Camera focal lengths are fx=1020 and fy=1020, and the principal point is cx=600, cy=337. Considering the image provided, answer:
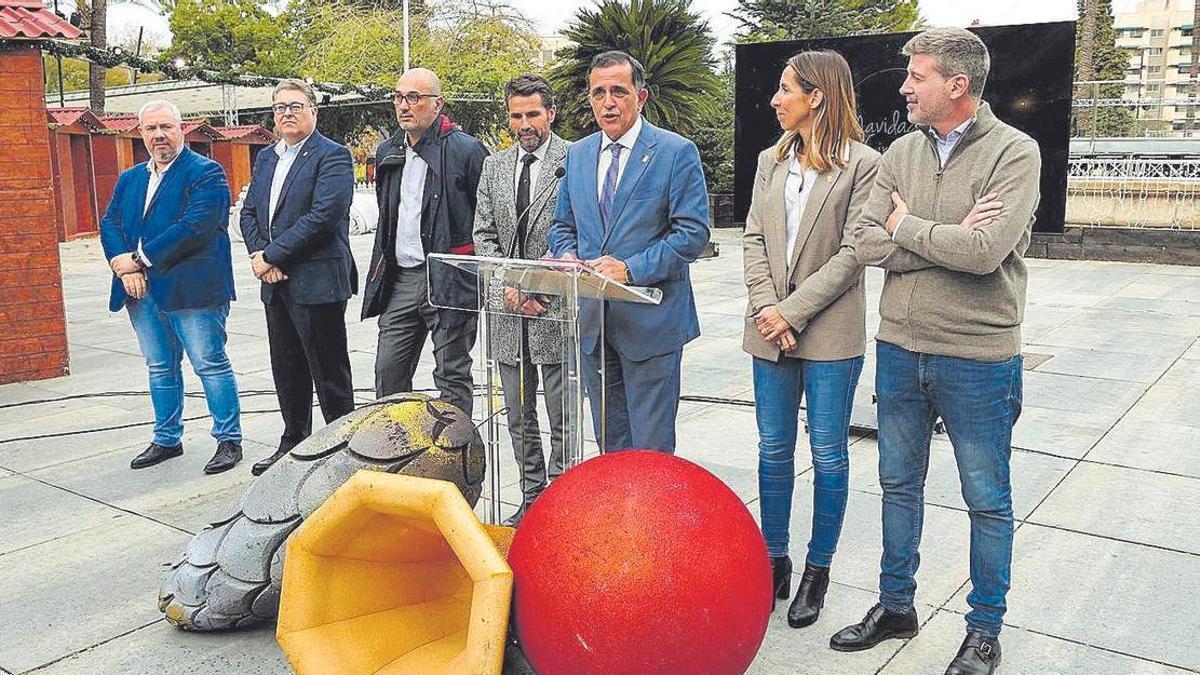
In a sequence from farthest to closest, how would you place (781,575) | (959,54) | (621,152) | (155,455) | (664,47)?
(664,47) < (155,455) < (621,152) < (781,575) < (959,54)

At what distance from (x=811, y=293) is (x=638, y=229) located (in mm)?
770

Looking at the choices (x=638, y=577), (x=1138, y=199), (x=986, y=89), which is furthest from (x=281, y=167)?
(x=1138, y=199)

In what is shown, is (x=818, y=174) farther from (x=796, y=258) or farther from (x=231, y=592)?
(x=231, y=592)

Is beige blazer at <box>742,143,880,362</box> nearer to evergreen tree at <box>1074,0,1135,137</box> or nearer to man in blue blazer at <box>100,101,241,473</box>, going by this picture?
man in blue blazer at <box>100,101,241,473</box>

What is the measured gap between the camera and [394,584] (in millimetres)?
3566

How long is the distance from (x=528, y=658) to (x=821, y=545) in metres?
1.36

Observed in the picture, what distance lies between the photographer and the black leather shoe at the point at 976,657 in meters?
3.38

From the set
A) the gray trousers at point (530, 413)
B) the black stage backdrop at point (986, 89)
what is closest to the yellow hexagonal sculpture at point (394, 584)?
the gray trousers at point (530, 413)

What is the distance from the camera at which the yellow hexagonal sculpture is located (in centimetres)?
297

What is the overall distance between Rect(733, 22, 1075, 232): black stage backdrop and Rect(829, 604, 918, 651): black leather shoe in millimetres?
3406

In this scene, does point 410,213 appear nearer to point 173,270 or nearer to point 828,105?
point 173,270

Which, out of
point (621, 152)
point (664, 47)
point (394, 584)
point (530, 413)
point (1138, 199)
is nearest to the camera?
point (394, 584)

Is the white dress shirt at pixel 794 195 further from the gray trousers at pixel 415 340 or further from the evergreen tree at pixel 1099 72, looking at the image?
the evergreen tree at pixel 1099 72

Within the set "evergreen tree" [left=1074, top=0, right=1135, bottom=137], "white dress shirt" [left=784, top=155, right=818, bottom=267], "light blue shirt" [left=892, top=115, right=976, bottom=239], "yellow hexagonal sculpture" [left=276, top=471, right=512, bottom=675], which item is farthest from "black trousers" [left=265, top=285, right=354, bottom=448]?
"evergreen tree" [left=1074, top=0, right=1135, bottom=137]
